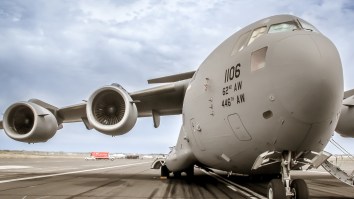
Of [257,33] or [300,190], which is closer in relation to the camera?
[300,190]

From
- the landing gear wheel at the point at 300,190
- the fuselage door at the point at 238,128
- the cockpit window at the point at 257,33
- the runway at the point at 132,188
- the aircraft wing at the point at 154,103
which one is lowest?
the runway at the point at 132,188

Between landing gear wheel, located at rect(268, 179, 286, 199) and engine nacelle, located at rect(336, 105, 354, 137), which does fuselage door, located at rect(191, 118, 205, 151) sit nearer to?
landing gear wheel, located at rect(268, 179, 286, 199)

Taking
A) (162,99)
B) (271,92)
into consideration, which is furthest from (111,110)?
(271,92)

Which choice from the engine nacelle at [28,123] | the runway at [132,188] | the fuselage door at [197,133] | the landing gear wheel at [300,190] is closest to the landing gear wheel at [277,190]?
the landing gear wheel at [300,190]

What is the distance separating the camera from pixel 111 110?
1210 cm

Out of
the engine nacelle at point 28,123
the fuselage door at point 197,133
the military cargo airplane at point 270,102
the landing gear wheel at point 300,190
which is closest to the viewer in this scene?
the military cargo airplane at point 270,102

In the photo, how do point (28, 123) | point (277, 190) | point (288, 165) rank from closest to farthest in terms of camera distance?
point (277, 190)
point (288, 165)
point (28, 123)

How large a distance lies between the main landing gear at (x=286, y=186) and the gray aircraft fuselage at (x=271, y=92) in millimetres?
246

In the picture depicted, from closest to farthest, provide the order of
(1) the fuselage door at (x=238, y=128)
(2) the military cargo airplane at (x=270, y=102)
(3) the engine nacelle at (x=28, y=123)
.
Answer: (2) the military cargo airplane at (x=270, y=102), (1) the fuselage door at (x=238, y=128), (3) the engine nacelle at (x=28, y=123)

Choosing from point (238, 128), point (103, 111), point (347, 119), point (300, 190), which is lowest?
point (300, 190)

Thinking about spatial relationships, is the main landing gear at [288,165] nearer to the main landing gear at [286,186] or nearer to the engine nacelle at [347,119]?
the main landing gear at [286,186]

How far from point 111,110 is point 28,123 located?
381 centimetres

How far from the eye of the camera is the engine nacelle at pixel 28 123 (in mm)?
→ 12781

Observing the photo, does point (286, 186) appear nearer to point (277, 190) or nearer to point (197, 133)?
point (277, 190)
